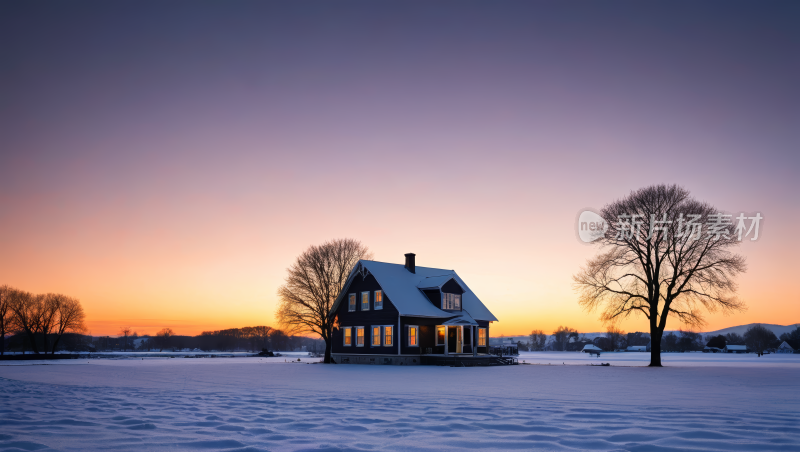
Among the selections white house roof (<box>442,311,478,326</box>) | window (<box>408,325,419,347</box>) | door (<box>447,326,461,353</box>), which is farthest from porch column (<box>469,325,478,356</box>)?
window (<box>408,325,419,347</box>)

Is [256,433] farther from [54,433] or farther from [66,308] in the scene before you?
[66,308]

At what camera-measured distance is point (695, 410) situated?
1118 cm

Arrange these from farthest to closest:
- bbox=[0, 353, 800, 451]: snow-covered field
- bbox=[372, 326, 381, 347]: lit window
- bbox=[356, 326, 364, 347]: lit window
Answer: bbox=[356, 326, 364, 347]: lit window → bbox=[372, 326, 381, 347]: lit window → bbox=[0, 353, 800, 451]: snow-covered field

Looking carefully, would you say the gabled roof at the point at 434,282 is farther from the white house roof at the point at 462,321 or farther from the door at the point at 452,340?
the door at the point at 452,340

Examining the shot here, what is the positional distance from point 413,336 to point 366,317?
4.66 metres

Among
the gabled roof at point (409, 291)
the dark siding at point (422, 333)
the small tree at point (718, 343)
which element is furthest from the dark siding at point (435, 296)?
the small tree at point (718, 343)

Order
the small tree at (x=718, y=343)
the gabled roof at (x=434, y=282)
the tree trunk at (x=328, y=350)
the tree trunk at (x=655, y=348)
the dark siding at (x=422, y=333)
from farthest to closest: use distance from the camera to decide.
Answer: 1. the small tree at (x=718, y=343)
2. the tree trunk at (x=328, y=350)
3. the gabled roof at (x=434, y=282)
4. the dark siding at (x=422, y=333)
5. the tree trunk at (x=655, y=348)

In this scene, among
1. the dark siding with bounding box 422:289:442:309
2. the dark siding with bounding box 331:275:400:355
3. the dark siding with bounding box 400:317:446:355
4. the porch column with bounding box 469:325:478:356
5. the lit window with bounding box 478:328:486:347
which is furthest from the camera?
the lit window with bounding box 478:328:486:347

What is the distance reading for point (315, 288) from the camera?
5159cm

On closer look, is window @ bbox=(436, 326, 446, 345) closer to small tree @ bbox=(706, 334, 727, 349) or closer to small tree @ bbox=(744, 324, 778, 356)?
small tree @ bbox=(706, 334, 727, 349)

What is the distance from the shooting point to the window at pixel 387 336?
43.7m

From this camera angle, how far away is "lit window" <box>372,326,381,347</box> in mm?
44597

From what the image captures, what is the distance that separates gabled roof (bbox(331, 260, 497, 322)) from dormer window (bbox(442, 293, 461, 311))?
702mm

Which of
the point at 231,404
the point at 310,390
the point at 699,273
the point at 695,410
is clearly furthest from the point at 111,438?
the point at 699,273
